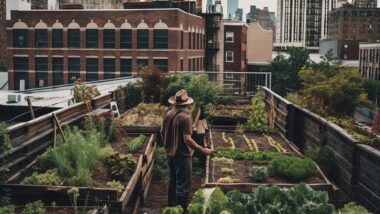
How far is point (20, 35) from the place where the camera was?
61.3 meters

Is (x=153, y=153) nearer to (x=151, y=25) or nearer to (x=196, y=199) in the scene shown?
(x=196, y=199)

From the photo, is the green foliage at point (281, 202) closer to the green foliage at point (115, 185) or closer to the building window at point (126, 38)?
the green foliage at point (115, 185)

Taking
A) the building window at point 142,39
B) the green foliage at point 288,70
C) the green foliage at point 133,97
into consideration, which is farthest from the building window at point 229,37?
the green foliage at point 133,97

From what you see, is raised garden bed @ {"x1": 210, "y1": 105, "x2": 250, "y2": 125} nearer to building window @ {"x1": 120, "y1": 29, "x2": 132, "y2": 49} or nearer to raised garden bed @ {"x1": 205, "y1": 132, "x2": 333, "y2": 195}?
raised garden bed @ {"x1": 205, "y1": 132, "x2": 333, "y2": 195}

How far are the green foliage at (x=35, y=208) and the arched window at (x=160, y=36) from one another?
4869cm

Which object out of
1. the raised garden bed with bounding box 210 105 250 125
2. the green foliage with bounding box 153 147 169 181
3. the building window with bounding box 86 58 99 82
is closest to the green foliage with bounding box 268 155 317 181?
the green foliage with bounding box 153 147 169 181

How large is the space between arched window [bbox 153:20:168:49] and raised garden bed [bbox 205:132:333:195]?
1623 inches

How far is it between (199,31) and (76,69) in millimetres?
17255

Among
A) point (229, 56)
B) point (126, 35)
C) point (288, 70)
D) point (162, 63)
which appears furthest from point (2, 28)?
point (162, 63)

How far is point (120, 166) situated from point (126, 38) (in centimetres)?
4891

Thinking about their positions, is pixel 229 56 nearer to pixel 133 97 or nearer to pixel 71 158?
pixel 133 97

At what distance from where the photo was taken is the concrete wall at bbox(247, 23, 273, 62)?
9331cm

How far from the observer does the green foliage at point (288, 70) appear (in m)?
76.6

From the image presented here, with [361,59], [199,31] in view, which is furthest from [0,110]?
[361,59]
